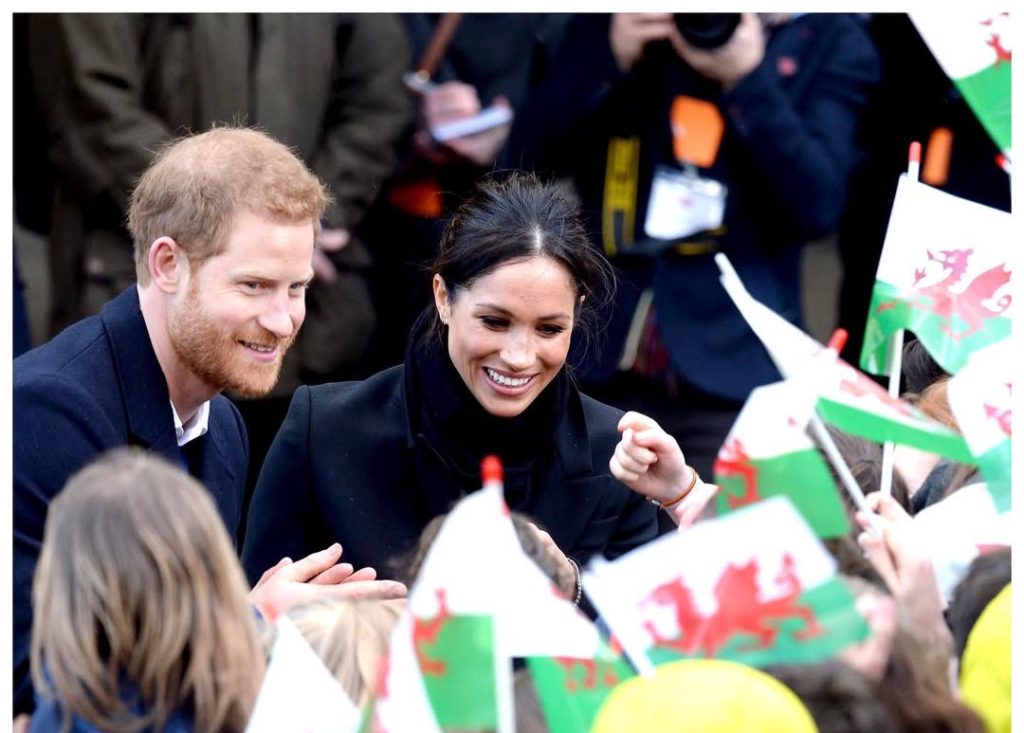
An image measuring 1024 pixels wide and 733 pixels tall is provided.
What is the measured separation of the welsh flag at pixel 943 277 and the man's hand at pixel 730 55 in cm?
107

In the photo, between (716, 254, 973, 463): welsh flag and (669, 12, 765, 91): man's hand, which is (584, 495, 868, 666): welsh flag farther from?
(669, 12, 765, 91): man's hand

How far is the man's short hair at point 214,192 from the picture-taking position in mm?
3592

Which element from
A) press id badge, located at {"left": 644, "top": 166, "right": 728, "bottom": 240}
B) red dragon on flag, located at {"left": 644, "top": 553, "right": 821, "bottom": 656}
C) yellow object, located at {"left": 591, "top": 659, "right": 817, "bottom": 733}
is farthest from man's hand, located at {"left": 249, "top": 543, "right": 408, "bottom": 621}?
press id badge, located at {"left": 644, "top": 166, "right": 728, "bottom": 240}

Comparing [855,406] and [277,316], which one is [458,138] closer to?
[277,316]

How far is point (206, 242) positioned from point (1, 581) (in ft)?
2.30

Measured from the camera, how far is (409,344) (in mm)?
4094

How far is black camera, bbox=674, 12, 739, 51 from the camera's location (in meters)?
4.68

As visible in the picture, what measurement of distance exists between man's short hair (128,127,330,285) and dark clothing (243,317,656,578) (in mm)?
476

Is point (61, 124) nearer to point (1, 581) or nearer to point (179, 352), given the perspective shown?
point (179, 352)

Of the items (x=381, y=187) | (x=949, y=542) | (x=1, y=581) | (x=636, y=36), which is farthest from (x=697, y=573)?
(x=381, y=187)

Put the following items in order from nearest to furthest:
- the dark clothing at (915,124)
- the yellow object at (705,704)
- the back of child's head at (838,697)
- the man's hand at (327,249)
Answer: the yellow object at (705,704), the back of child's head at (838,697), the man's hand at (327,249), the dark clothing at (915,124)

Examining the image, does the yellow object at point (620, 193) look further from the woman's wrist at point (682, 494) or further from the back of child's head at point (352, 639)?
the back of child's head at point (352, 639)

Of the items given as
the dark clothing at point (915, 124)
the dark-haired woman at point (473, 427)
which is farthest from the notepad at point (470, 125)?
the dark-haired woman at point (473, 427)
